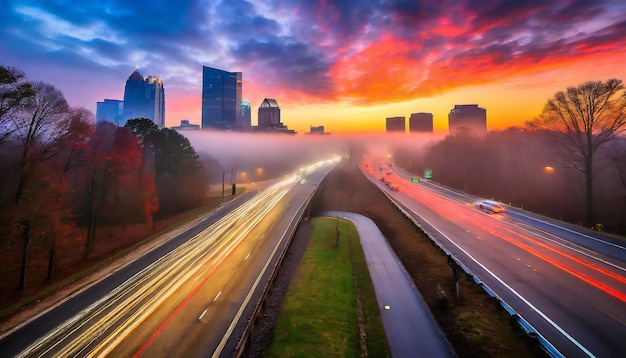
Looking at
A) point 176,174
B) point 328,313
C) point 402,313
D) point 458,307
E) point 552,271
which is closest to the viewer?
point 328,313

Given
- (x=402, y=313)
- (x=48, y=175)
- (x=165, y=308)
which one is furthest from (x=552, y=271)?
(x=48, y=175)

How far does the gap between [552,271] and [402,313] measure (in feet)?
42.7

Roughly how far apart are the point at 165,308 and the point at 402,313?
16.0 metres

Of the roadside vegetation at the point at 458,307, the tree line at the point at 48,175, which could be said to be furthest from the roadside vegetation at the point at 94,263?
the roadside vegetation at the point at 458,307

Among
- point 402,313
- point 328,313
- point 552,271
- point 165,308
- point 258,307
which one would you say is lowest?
point 402,313

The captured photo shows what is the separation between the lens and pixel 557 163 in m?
73.3

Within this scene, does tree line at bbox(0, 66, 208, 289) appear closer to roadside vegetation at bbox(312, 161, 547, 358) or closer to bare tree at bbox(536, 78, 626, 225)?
roadside vegetation at bbox(312, 161, 547, 358)

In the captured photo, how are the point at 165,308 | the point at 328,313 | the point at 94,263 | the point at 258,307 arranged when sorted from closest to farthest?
the point at 258,307 → the point at 165,308 → the point at 328,313 → the point at 94,263

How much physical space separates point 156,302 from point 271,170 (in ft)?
514

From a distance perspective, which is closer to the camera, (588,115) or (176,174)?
(588,115)

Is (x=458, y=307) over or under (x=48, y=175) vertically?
under

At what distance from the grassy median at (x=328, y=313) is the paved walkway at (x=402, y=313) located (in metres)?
0.78

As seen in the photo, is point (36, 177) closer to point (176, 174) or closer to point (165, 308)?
point (165, 308)

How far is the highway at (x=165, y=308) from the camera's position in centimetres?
1484
